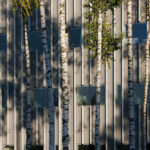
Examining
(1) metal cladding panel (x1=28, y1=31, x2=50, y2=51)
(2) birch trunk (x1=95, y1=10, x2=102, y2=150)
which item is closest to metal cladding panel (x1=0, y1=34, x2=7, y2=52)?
(1) metal cladding panel (x1=28, y1=31, x2=50, y2=51)

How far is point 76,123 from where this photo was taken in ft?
73.7

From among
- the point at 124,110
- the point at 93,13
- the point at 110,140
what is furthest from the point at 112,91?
the point at 93,13

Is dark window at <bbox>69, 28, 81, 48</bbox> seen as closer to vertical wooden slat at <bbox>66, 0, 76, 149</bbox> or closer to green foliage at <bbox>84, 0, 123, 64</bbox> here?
vertical wooden slat at <bbox>66, 0, 76, 149</bbox>

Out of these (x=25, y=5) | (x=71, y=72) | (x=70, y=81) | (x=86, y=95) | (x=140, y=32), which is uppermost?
(x=25, y=5)

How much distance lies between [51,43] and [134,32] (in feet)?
19.0

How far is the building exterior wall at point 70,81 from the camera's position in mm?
21234

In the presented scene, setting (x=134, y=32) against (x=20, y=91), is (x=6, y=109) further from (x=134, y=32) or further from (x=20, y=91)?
(x=134, y=32)

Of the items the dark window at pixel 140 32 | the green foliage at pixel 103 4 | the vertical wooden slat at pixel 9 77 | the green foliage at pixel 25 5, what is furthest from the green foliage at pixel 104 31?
the vertical wooden slat at pixel 9 77

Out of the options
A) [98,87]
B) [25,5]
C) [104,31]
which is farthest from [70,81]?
[25,5]

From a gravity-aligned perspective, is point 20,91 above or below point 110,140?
above

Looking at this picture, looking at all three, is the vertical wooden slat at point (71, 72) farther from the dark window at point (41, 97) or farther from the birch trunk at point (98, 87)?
the birch trunk at point (98, 87)

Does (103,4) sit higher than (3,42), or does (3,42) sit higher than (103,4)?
(103,4)

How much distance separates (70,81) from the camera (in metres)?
22.7

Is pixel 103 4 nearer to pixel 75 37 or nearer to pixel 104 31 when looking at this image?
pixel 104 31
